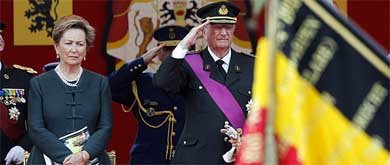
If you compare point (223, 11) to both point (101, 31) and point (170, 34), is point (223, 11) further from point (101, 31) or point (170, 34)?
point (101, 31)

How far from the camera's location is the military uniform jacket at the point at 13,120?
18.3ft

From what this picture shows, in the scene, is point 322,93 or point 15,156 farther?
point 15,156

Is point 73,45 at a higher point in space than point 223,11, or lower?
lower

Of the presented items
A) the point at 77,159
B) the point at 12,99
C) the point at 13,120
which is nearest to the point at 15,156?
the point at 13,120

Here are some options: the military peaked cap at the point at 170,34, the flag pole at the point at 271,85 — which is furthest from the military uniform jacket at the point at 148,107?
the flag pole at the point at 271,85

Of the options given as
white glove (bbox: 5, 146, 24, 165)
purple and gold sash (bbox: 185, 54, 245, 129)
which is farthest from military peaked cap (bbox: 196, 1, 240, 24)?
white glove (bbox: 5, 146, 24, 165)

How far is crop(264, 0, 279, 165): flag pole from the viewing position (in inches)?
105

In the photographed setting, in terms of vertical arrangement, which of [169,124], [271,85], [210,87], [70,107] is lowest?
[169,124]

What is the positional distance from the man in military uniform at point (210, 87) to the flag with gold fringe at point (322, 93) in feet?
6.86

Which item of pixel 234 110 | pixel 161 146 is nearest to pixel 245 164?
pixel 234 110

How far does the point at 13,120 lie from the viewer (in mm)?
5586

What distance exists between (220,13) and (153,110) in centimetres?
110

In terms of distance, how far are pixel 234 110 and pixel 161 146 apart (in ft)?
3.84

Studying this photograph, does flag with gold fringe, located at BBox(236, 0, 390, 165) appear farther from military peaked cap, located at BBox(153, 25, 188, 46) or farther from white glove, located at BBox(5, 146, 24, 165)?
military peaked cap, located at BBox(153, 25, 188, 46)
